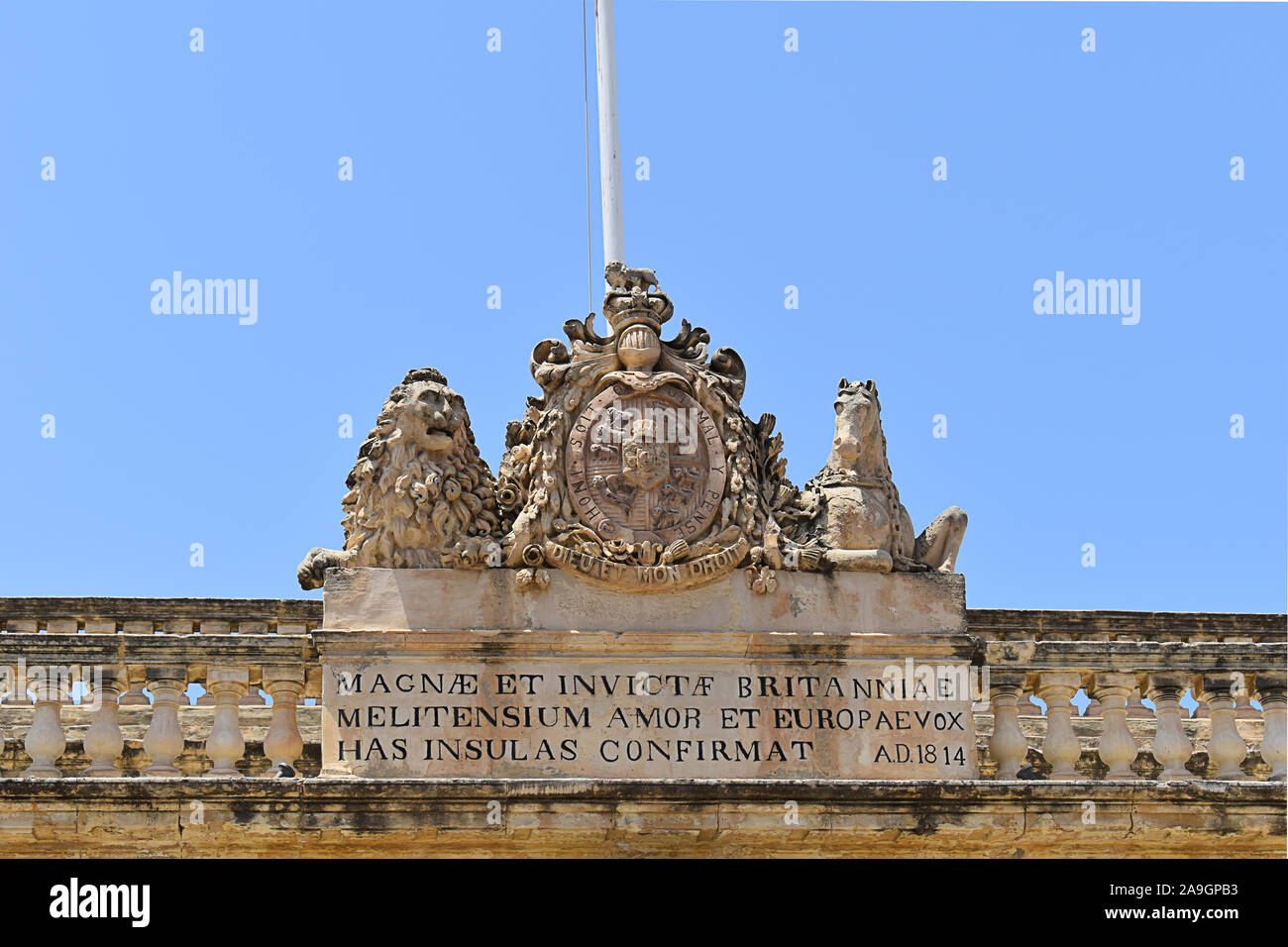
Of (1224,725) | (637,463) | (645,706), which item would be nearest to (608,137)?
(637,463)

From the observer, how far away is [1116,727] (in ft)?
42.9

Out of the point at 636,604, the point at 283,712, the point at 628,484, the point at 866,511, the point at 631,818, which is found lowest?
the point at 631,818

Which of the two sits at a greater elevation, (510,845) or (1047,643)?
(1047,643)

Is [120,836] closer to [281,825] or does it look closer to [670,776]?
[281,825]

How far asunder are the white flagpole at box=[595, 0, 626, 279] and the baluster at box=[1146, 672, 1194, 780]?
5232 mm

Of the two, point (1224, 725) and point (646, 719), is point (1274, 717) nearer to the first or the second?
point (1224, 725)

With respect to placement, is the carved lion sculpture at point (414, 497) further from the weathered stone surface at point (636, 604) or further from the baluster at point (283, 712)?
the baluster at point (283, 712)

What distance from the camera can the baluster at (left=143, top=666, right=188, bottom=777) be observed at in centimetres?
1247

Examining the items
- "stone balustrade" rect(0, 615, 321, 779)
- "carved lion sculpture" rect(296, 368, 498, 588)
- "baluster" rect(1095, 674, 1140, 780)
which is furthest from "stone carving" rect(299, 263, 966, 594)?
"baluster" rect(1095, 674, 1140, 780)

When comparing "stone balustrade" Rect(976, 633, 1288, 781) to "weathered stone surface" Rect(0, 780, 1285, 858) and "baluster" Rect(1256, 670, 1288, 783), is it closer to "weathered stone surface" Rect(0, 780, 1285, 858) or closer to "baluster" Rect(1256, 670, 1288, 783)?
"baluster" Rect(1256, 670, 1288, 783)

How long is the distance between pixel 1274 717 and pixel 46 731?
7590 mm
